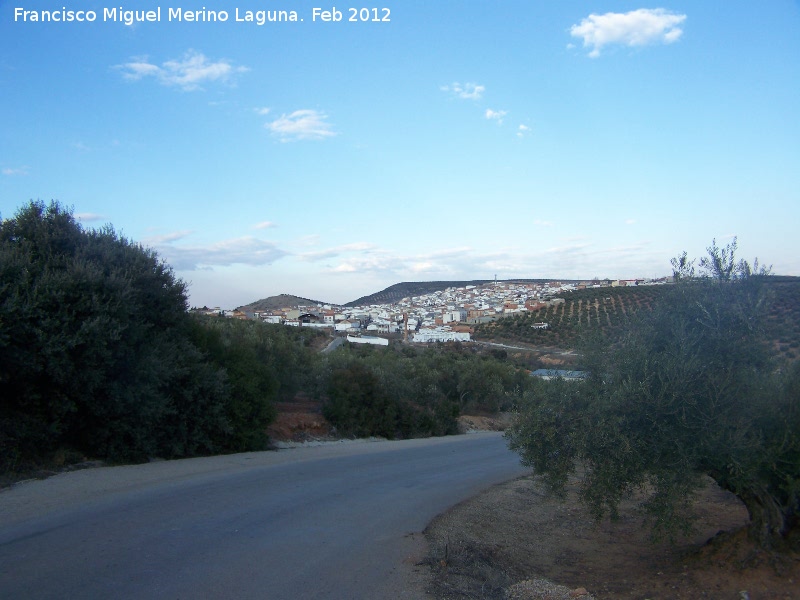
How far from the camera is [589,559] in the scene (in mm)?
9344

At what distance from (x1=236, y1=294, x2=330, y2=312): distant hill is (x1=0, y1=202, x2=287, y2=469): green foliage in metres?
82.7

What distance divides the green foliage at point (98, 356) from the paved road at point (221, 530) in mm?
1192

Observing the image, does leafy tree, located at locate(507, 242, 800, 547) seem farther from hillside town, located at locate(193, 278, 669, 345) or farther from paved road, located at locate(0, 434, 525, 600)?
hillside town, located at locate(193, 278, 669, 345)

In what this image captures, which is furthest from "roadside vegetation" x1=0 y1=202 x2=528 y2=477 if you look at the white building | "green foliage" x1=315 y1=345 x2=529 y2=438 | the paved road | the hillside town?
the white building

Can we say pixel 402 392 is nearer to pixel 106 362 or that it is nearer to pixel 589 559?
pixel 106 362

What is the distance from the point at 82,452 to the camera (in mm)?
14266

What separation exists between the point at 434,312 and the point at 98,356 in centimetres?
11259

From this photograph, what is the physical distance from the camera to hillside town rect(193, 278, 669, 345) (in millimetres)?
79625

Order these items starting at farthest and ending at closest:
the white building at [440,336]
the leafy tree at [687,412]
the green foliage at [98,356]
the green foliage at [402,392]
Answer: the white building at [440,336], the green foliage at [402,392], the green foliage at [98,356], the leafy tree at [687,412]

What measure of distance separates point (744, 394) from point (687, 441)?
806 millimetres

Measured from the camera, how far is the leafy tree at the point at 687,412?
6.86 meters

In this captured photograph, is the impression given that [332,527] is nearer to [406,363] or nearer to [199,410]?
[199,410]

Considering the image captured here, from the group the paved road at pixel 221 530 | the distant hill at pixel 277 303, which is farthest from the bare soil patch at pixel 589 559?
the distant hill at pixel 277 303

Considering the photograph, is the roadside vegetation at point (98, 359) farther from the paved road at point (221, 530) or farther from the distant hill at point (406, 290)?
the distant hill at point (406, 290)
